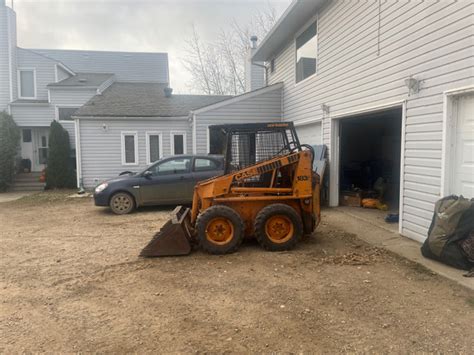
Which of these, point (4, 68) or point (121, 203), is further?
point (4, 68)

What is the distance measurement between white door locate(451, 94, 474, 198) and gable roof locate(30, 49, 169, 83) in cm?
2126

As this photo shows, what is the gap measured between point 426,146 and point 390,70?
68.9 inches

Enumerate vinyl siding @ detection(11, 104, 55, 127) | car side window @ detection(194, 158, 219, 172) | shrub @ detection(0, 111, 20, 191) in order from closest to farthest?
car side window @ detection(194, 158, 219, 172)
shrub @ detection(0, 111, 20, 191)
vinyl siding @ detection(11, 104, 55, 127)

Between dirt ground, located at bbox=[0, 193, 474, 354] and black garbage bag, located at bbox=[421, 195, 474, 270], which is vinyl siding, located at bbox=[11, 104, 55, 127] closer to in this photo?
dirt ground, located at bbox=[0, 193, 474, 354]

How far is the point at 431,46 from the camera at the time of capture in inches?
210

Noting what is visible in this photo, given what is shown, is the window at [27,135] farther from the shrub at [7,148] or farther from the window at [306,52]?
the window at [306,52]

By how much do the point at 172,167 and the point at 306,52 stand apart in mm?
5427

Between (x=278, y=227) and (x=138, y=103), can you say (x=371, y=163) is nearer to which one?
(x=278, y=227)

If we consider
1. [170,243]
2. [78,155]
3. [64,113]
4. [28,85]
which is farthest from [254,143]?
[28,85]

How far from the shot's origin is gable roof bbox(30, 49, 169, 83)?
22641mm

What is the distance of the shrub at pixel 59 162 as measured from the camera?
14969mm

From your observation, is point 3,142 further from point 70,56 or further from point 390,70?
point 390,70

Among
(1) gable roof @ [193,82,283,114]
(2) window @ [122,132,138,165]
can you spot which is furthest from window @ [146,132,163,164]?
(1) gable roof @ [193,82,283,114]

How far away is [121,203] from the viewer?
9.02 meters
